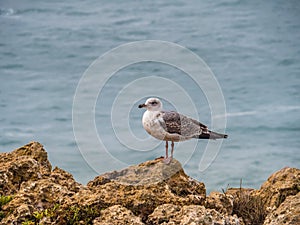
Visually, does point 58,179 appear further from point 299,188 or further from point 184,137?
point 299,188

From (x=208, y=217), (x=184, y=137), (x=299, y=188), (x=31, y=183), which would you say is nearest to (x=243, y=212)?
(x=299, y=188)

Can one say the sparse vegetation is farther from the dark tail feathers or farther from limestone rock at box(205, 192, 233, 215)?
the dark tail feathers

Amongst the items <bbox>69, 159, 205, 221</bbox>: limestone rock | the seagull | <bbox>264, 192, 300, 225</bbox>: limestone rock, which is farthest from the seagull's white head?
<bbox>264, 192, 300, 225</bbox>: limestone rock

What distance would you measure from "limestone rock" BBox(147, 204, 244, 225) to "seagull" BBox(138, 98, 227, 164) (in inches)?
108

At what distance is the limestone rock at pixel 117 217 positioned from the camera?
7.75 metres

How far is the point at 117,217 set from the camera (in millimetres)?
7816

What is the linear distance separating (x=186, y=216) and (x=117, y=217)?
0.83 metres

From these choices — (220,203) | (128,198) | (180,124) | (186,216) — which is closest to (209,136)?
(180,124)

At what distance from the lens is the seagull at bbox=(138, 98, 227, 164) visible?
10.9m

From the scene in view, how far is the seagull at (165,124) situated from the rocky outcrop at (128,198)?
1100 mm

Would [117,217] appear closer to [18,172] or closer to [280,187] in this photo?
[18,172]

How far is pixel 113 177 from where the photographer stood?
9.56 m

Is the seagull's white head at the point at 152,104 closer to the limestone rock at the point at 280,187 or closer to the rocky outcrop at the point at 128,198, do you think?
the rocky outcrop at the point at 128,198

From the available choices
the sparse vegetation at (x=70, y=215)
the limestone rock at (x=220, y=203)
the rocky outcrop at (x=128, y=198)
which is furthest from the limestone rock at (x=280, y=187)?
the sparse vegetation at (x=70, y=215)
